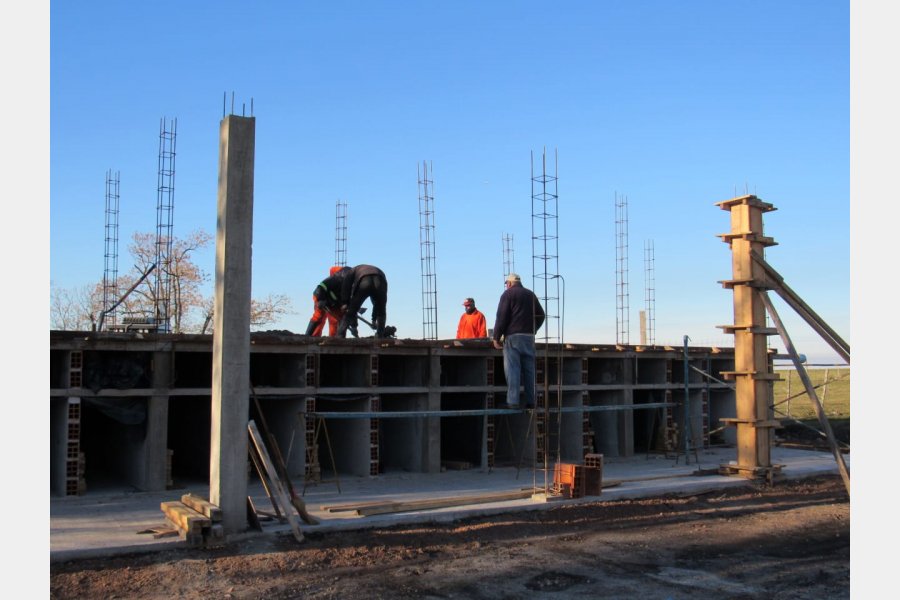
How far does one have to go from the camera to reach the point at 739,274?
11656 mm

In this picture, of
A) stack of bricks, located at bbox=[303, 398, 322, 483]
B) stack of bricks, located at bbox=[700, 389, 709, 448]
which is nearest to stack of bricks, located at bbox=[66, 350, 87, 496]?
stack of bricks, located at bbox=[303, 398, 322, 483]

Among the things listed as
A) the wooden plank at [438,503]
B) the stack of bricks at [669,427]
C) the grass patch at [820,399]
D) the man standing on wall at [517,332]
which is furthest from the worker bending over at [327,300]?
the grass patch at [820,399]

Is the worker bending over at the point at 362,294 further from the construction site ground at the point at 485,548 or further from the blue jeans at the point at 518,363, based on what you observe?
the construction site ground at the point at 485,548

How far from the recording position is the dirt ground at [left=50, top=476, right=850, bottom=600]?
6.18 meters

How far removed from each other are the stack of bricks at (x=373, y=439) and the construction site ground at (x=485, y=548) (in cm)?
85

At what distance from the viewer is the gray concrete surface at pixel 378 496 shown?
24.0ft

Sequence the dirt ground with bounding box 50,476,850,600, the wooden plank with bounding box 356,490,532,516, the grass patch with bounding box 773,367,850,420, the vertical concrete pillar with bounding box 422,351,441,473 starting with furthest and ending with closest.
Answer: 1. the grass patch with bounding box 773,367,850,420
2. the vertical concrete pillar with bounding box 422,351,441,473
3. the wooden plank with bounding box 356,490,532,516
4. the dirt ground with bounding box 50,476,850,600

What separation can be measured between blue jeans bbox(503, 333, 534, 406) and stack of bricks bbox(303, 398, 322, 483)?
2832 millimetres

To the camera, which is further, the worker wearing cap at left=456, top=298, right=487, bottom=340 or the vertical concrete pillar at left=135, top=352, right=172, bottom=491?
the worker wearing cap at left=456, top=298, right=487, bottom=340

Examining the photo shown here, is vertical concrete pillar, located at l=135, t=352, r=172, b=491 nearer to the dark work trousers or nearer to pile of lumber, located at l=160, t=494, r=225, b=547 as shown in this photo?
pile of lumber, located at l=160, t=494, r=225, b=547

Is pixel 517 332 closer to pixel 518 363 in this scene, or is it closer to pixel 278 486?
pixel 518 363

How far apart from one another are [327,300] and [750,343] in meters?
7.05

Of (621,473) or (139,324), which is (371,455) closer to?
(621,473)

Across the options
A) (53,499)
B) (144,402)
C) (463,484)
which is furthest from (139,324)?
(463,484)
